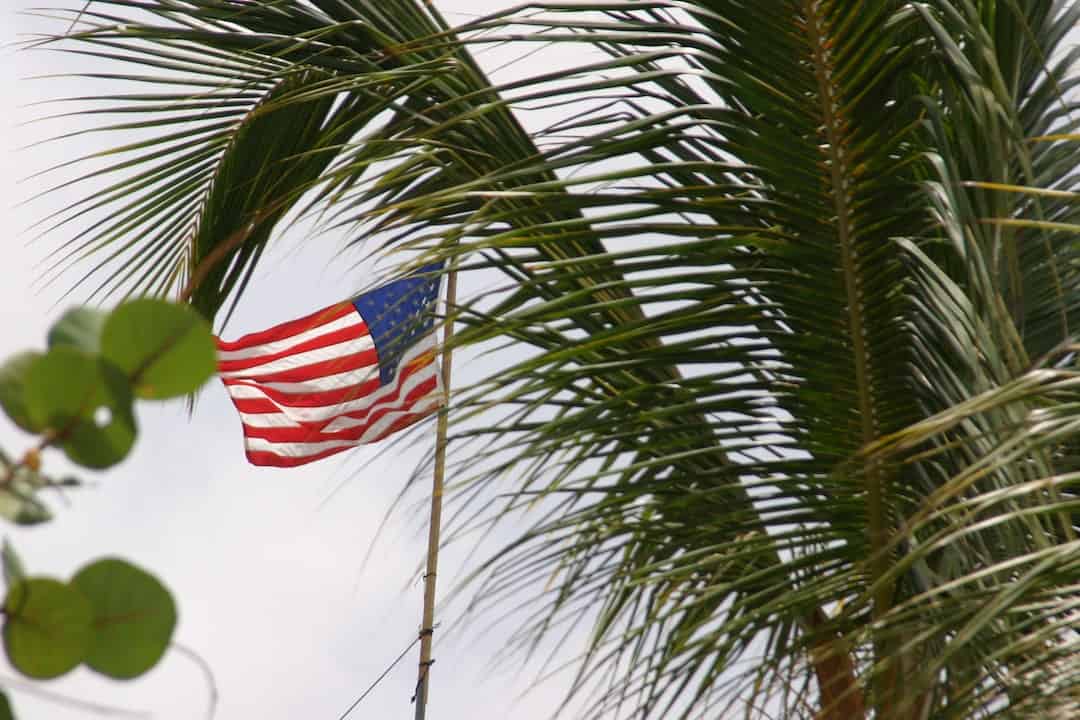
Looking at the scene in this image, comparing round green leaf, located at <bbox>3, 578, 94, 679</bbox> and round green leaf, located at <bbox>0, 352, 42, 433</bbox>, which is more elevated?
round green leaf, located at <bbox>0, 352, 42, 433</bbox>

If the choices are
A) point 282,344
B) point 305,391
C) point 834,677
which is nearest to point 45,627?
point 834,677

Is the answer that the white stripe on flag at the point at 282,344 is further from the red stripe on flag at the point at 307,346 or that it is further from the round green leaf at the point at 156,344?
the round green leaf at the point at 156,344

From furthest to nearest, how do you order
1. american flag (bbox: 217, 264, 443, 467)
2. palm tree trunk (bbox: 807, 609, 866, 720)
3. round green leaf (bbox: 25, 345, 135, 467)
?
american flag (bbox: 217, 264, 443, 467)
palm tree trunk (bbox: 807, 609, 866, 720)
round green leaf (bbox: 25, 345, 135, 467)

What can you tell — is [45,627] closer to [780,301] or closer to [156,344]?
[156,344]

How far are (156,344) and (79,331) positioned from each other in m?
0.02

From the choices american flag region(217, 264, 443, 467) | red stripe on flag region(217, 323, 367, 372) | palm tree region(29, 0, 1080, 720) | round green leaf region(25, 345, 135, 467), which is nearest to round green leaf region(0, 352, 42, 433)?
round green leaf region(25, 345, 135, 467)

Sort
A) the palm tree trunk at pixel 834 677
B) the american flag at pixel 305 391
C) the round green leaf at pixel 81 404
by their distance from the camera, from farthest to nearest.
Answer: the american flag at pixel 305 391 < the palm tree trunk at pixel 834 677 < the round green leaf at pixel 81 404

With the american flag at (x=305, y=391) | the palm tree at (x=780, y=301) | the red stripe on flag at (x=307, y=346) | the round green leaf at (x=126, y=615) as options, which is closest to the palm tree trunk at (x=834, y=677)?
the palm tree at (x=780, y=301)

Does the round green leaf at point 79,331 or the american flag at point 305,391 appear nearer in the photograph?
the round green leaf at point 79,331

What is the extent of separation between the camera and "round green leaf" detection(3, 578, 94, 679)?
36cm

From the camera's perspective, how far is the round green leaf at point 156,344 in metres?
0.36

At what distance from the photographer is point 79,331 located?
1.20ft

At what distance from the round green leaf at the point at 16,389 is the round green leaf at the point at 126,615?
0.05 m

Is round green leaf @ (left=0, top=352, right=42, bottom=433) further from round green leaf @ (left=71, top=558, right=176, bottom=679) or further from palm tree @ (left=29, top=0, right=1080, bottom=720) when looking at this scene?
→ palm tree @ (left=29, top=0, right=1080, bottom=720)
